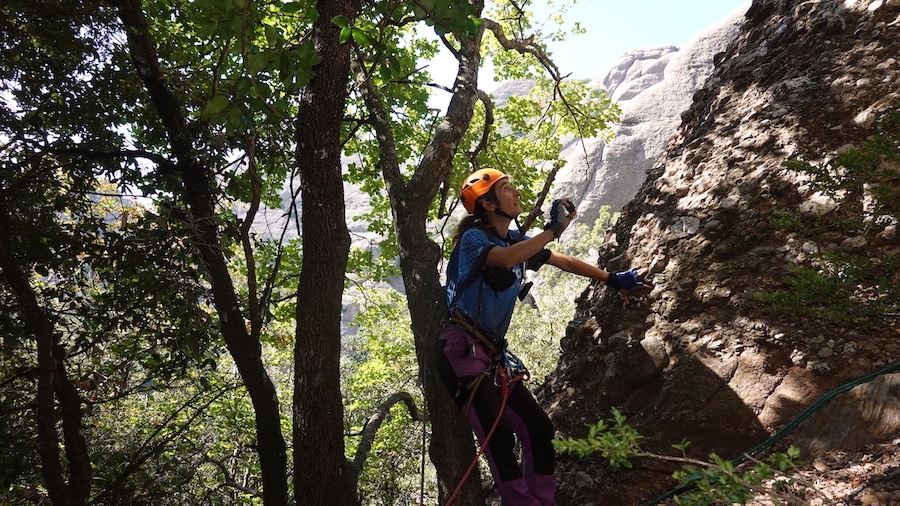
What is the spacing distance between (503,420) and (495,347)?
1.54ft

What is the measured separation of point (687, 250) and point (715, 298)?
0.50 m

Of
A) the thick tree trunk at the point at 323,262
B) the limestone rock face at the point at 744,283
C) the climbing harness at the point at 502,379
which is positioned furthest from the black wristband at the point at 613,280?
the thick tree trunk at the point at 323,262

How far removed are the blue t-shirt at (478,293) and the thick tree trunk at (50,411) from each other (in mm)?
3195

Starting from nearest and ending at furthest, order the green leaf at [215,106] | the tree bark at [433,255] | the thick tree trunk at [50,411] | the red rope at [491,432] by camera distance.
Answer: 1. the green leaf at [215,106]
2. the red rope at [491,432]
3. the tree bark at [433,255]
4. the thick tree trunk at [50,411]

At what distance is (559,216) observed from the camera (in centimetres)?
347

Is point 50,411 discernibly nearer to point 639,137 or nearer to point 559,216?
point 559,216

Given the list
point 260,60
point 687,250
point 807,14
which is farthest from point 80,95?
point 807,14

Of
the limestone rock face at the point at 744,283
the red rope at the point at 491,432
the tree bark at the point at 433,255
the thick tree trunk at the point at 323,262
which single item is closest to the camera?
the limestone rock face at the point at 744,283

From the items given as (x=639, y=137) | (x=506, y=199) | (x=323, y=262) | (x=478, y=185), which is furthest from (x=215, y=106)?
(x=639, y=137)

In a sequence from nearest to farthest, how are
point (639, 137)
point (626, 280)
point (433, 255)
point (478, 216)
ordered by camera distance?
point (478, 216) → point (626, 280) → point (433, 255) → point (639, 137)

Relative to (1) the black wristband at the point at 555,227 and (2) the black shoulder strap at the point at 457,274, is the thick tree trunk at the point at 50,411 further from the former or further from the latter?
(1) the black wristband at the point at 555,227

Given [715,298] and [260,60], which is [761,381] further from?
[260,60]

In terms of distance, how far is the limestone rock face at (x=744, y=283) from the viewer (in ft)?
9.65

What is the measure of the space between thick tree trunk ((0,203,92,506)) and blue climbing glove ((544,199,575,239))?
3.92m
